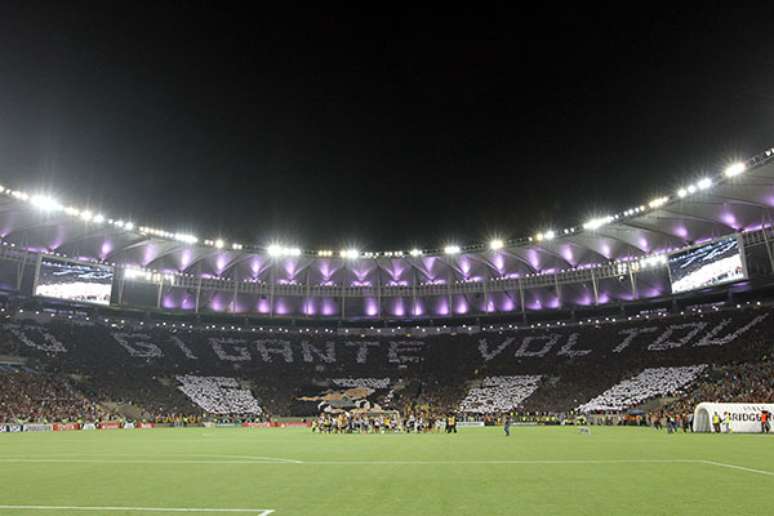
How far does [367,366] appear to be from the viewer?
76.1 m

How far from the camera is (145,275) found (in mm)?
72312

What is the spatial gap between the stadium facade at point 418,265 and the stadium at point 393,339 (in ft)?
0.90

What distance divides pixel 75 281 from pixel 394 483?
63788 mm

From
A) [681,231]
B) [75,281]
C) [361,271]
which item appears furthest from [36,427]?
[681,231]

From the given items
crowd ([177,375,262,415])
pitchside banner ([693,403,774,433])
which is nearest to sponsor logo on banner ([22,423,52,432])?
crowd ([177,375,262,415])

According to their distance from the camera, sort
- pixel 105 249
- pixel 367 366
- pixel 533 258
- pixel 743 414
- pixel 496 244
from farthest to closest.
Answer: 1. pixel 367 366
2. pixel 533 258
3. pixel 496 244
4. pixel 105 249
5. pixel 743 414

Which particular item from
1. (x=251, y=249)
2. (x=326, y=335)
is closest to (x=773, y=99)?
(x=251, y=249)

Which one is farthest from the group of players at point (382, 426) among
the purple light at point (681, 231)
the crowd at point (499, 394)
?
the purple light at point (681, 231)

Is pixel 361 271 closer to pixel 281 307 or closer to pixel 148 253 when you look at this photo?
pixel 281 307

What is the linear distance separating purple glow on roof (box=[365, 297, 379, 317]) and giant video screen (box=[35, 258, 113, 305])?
3643cm

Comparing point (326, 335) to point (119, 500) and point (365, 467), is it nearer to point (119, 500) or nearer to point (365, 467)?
point (365, 467)

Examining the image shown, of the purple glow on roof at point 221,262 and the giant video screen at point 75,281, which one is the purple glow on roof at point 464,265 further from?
the giant video screen at point 75,281

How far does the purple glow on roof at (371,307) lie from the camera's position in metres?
84.6

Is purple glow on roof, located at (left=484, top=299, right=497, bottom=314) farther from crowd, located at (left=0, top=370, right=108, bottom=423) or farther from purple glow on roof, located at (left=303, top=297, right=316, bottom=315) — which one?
crowd, located at (left=0, top=370, right=108, bottom=423)
